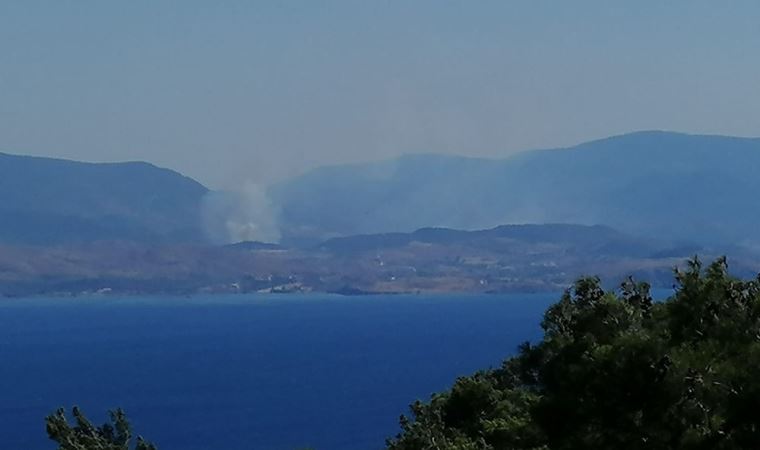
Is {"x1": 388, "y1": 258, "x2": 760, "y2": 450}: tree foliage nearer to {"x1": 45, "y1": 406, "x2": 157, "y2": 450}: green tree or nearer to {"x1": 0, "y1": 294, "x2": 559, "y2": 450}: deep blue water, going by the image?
{"x1": 45, "y1": 406, "x2": 157, "y2": 450}: green tree

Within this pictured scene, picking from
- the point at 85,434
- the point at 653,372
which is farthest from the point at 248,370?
the point at 653,372

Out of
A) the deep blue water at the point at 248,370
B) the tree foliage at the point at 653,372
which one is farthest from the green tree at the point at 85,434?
the deep blue water at the point at 248,370

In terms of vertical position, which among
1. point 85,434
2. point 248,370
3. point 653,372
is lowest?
point 248,370

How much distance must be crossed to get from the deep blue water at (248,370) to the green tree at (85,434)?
3096 centimetres

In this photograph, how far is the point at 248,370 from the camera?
93.1 metres

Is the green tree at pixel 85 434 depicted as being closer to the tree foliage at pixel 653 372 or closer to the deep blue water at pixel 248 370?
the tree foliage at pixel 653 372

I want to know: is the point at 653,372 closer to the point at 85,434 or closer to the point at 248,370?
the point at 85,434

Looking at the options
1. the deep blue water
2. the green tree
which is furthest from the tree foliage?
the deep blue water

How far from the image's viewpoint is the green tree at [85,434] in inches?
877

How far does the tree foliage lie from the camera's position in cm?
900

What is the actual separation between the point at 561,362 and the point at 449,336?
108614 millimetres

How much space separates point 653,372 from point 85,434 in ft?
57.8

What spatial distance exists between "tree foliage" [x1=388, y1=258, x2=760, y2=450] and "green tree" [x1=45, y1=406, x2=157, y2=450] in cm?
1100

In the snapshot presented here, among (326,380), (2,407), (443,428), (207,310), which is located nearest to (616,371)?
(443,428)
